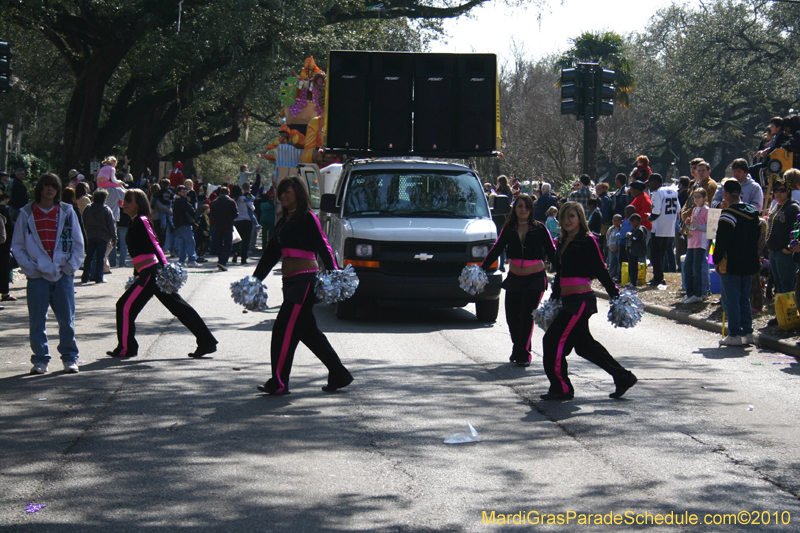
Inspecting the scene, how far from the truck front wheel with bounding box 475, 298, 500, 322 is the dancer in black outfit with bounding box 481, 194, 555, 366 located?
119 inches

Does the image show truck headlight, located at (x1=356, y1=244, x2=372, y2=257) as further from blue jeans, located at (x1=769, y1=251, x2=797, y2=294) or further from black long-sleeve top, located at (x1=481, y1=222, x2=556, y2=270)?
blue jeans, located at (x1=769, y1=251, x2=797, y2=294)

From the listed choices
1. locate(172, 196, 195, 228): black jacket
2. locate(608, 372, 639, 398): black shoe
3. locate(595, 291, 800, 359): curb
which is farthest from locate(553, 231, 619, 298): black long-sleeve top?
locate(172, 196, 195, 228): black jacket

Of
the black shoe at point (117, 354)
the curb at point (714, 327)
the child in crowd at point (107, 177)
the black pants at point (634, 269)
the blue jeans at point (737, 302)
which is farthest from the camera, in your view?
the child in crowd at point (107, 177)

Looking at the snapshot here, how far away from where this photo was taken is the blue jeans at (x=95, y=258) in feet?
54.9

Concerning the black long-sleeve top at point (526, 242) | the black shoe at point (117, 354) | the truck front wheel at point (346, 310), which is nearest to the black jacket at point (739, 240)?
the black long-sleeve top at point (526, 242)

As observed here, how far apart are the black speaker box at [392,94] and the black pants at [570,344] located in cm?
732

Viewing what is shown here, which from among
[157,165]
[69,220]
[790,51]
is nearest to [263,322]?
[69,220]

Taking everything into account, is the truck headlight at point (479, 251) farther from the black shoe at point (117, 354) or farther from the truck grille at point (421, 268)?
the black shoe at point (117, 354)

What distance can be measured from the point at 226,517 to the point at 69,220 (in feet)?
15.9

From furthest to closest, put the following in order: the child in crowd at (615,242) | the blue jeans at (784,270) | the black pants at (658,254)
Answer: the child in crowd at (615,242) < the black pants at (658,254) < the blue jeans at (784,270)

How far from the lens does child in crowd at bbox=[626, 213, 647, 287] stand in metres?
15.7

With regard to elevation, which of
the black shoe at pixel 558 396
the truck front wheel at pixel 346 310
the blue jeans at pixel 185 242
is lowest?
the black shoe at pixel 558 396

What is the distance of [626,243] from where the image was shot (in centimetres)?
1647

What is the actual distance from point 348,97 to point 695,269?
19.5 ft
